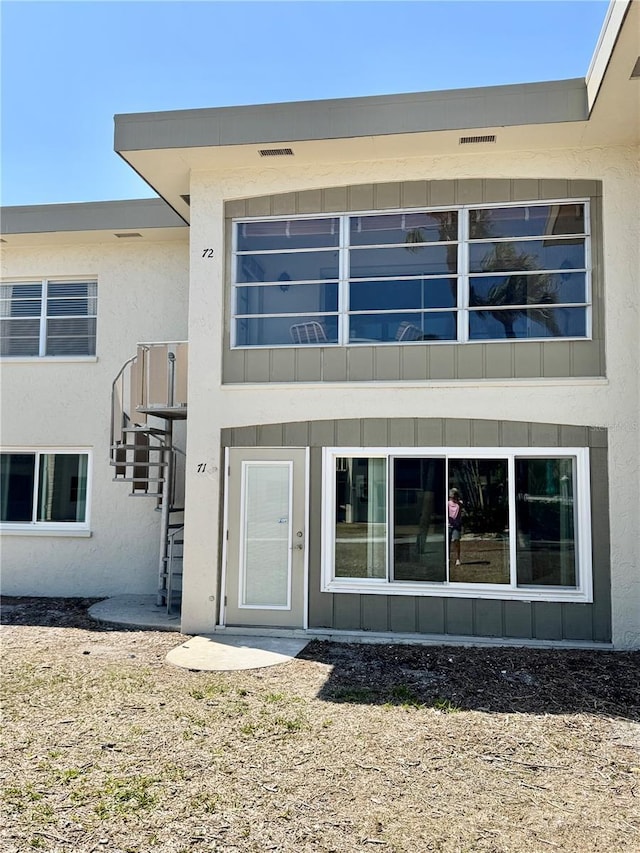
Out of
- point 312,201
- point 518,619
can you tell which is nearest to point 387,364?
point 312,201

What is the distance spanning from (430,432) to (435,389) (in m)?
0.55

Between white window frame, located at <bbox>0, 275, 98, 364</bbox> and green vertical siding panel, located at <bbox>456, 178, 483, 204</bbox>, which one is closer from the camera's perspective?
green vertical siding panel, located at <bbox>456, 178, 483, 204</bbox>

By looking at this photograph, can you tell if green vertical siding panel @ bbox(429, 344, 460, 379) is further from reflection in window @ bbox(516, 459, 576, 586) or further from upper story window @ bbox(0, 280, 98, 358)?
upper story window @ bbox(0, 280, 98, 358)

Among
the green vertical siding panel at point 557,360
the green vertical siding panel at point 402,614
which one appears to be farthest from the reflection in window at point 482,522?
the green vertical siding panel at point 557,360

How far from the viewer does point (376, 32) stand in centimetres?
909

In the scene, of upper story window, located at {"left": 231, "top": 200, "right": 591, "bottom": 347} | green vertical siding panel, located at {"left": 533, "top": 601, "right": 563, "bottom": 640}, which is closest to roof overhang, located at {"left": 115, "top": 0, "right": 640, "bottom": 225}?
upper story window, located at {"left": 231, "top": 200, "right": 591, "bottom": 347}

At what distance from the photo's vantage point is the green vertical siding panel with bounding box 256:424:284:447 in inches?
348

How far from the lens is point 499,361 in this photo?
841cm

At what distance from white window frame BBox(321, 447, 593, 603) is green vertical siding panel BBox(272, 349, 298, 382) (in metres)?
1.11

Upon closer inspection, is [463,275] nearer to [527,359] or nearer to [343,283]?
[527,359]

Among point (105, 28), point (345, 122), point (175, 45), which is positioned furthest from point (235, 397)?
point (105, 28)

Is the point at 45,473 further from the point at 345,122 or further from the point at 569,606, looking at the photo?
the point at 569,606

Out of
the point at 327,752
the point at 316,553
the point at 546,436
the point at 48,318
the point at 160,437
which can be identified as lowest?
the point at 327,752

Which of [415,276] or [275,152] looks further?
[415,276]
